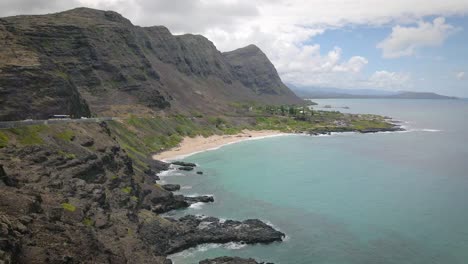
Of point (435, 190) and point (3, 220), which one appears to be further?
point (435, 190)

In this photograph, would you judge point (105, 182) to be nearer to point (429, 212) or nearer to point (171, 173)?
point (171, 173)

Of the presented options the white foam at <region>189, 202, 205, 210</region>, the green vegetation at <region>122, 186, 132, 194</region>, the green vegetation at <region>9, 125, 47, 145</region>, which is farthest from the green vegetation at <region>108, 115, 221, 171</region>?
the green vegetation at <region>9, 125, 47, 145</region>

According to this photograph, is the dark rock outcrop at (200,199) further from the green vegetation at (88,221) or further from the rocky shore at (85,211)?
the green vegetation at (88,221)

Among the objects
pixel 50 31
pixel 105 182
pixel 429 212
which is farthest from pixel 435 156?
pixel 50 31

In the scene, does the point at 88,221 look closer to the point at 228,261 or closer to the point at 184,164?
the point at 228,261

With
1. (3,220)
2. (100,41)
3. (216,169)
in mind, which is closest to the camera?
(3,220)

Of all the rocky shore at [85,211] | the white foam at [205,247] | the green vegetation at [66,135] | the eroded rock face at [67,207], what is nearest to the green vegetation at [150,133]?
the green vegetation at [66,135]

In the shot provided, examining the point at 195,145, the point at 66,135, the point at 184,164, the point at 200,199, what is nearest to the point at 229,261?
the point at 200,199
